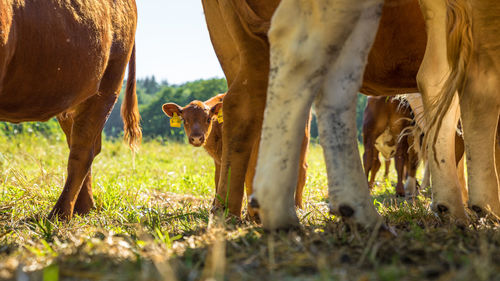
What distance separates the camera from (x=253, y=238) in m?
2.08

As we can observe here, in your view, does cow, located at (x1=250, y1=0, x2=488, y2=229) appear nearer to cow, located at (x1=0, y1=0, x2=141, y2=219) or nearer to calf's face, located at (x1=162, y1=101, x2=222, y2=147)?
cow, located at (x1=0, y1=0, x2=141, y2=219)

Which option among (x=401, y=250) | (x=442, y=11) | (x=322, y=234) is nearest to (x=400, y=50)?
(x=442, y=11)

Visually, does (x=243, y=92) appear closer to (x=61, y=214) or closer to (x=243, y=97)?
(x=243, y=97)

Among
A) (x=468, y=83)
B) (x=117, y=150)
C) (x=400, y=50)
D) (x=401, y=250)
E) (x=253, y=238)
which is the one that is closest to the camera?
(x=401, y=250)

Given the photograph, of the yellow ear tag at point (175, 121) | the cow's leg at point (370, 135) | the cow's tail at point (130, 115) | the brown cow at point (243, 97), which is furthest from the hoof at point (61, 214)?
the cow's leg at point (370, 135)

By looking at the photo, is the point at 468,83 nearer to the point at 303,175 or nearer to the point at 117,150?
the point at 303,175

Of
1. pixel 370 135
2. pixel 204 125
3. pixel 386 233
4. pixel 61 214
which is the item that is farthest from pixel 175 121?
pixel 386 233

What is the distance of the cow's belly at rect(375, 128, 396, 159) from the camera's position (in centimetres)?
1004

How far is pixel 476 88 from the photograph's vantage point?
3.08 metres

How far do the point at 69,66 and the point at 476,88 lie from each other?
293 cm

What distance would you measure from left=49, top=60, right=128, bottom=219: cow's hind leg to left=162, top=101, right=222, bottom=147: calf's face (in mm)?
1866

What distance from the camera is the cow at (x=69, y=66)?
3.46 metres

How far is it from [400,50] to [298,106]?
2.04 metres

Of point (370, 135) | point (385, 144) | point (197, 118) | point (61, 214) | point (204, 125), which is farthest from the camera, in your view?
point (385, 144)
